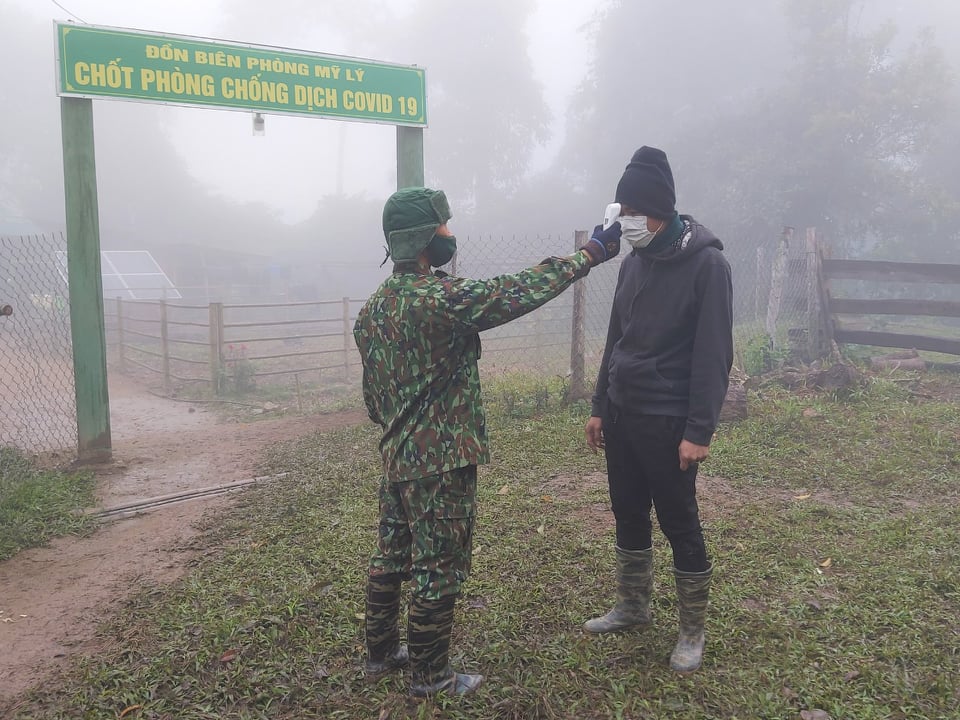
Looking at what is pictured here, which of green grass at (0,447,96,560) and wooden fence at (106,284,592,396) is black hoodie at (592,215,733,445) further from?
wooden fence at (106,284,592,396)

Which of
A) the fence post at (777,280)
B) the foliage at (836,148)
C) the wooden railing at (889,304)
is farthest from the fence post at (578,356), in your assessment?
the foliage at (836,148)

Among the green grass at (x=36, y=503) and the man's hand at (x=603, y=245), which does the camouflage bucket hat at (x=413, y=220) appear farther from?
the green grass at (x=36, y=503)

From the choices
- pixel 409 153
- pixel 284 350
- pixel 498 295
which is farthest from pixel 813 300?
pixel 284 350

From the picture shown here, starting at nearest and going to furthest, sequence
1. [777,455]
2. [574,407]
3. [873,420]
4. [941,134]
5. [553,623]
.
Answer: [553,623], [777,455], [873,420], [574,407], [941,134]

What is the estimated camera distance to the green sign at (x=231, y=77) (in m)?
5.41

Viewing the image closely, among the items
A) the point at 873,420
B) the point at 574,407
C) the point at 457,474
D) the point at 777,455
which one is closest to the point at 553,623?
the point at 457,474

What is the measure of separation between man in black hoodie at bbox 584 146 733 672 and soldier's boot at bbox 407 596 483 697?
0.80m

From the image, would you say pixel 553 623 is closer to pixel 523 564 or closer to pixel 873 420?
pixel 523 564

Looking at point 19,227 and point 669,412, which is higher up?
point 19,227

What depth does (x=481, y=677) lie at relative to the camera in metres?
2.63

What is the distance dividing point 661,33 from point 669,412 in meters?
27.2

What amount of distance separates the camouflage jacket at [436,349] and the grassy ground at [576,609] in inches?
34.8

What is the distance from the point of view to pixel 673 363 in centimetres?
259

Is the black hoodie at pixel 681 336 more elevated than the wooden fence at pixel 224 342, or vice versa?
the black hoodie at pixel 681 336
